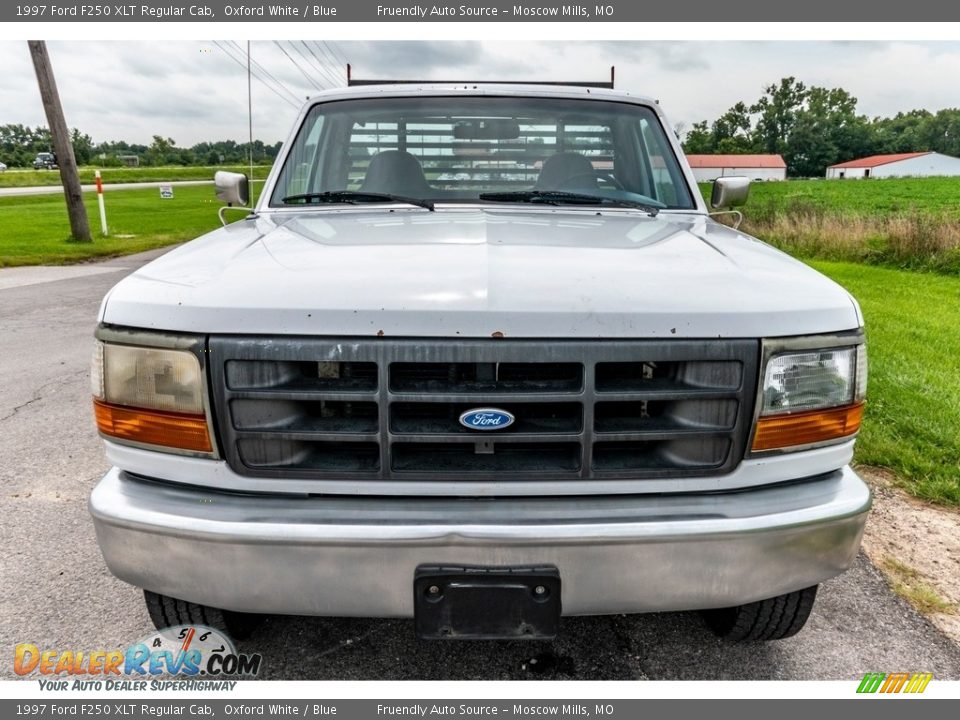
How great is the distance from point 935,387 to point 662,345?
14.1 feet

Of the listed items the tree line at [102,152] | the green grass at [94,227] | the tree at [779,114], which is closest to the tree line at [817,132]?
the tree at [779,114]

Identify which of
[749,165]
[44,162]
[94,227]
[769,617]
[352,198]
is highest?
[352,198]

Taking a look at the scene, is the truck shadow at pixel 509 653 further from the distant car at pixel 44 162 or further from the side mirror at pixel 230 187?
the distant car at pixel 44 162

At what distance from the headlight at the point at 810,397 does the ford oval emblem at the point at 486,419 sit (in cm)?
66

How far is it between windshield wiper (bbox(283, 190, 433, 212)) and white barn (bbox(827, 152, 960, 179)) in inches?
4435

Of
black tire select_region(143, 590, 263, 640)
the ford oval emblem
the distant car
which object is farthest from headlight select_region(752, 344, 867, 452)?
the distant car

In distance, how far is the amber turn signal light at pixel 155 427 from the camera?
1768mm

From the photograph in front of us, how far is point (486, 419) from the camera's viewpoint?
1.71m

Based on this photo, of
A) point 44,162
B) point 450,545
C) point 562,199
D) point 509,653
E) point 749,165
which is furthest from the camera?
A: point 749,165

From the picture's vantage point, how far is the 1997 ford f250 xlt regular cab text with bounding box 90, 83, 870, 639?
1.67 meters

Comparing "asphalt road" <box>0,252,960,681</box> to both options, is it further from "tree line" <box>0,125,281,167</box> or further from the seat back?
"tree line" <box>0,125,281,167</box>

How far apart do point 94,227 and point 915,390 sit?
19.3 meters

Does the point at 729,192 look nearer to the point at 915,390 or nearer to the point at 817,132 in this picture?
the point at 915,390

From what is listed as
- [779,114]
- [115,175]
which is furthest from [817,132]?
[115,175]
